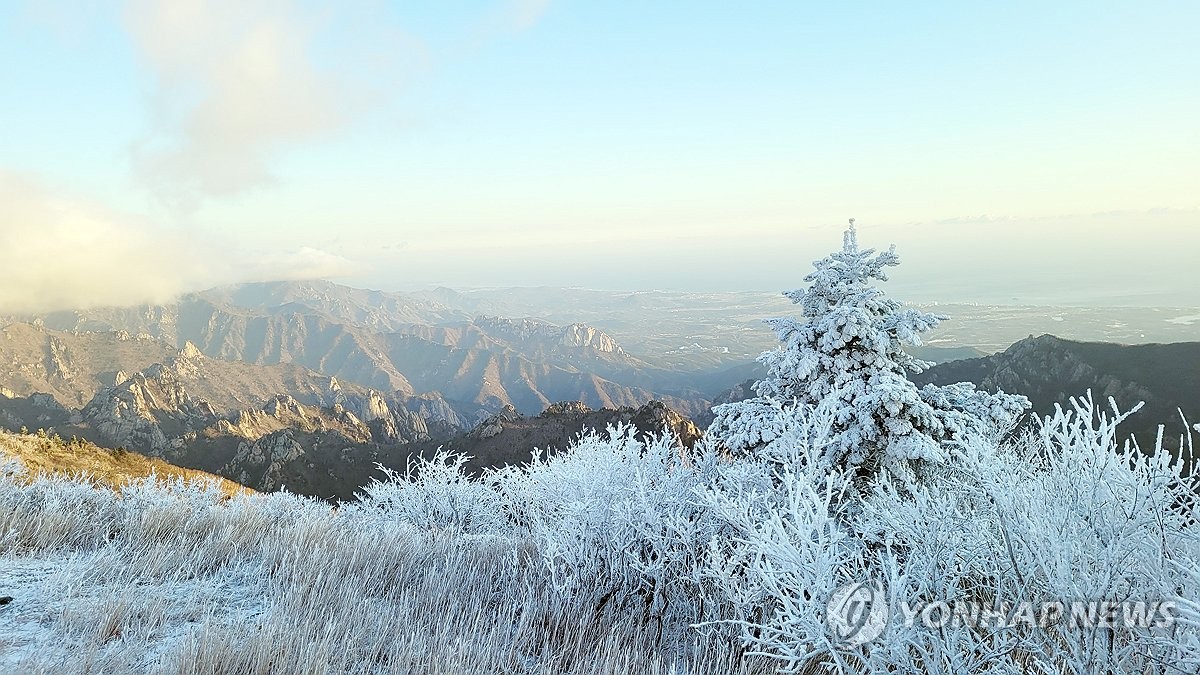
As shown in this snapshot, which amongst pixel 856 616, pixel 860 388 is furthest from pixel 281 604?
pixel 860 388

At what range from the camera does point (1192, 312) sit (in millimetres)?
150000

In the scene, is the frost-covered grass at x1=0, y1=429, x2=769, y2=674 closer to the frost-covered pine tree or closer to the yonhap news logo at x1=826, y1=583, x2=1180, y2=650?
the yonhap news logo at x1=826, y1=583, x2=1180, y2=650

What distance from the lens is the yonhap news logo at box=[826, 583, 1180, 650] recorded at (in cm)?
275

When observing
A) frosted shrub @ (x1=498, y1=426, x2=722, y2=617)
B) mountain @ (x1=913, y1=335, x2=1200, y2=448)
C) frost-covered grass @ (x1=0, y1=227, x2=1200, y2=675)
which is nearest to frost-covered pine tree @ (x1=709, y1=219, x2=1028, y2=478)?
frost-covered grass @ (x1=0, y1=227, x2=1200, y2=675)

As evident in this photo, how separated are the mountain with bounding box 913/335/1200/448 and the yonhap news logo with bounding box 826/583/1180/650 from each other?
52.7 m

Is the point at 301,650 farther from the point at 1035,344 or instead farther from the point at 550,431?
the point at 1035,344

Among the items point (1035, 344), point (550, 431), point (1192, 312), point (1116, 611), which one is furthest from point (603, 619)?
point (1192, 312)

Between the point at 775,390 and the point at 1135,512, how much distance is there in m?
6.55

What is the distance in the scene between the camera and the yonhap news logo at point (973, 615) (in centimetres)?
275

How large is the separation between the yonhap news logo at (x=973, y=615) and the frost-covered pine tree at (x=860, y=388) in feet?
12.3

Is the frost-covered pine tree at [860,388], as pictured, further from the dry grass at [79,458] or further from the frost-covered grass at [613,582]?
the dry grass at [79,458]

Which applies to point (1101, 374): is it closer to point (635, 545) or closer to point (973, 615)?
point (635, 545)

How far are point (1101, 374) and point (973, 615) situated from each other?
79361 millimetres

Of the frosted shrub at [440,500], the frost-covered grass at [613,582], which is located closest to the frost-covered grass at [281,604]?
the frost-covered grass at [613,582]
